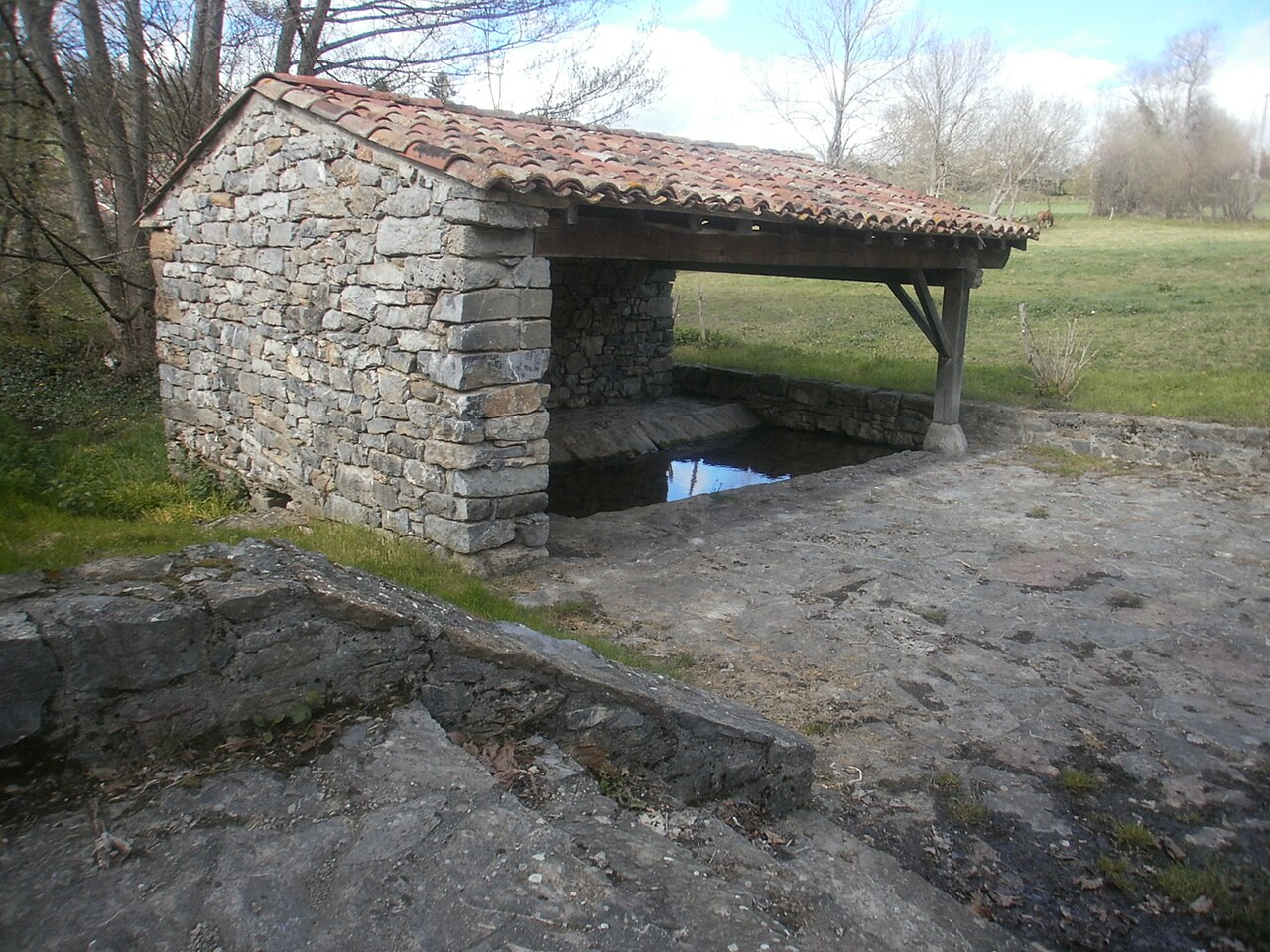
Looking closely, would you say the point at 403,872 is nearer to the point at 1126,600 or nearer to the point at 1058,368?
the point at 1126,600

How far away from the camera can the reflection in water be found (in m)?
10.7

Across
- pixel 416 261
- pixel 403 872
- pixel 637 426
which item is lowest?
pixel 637 426

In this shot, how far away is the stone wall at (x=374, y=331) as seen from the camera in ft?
19.8

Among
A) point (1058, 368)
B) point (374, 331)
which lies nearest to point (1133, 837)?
point (374, 331)

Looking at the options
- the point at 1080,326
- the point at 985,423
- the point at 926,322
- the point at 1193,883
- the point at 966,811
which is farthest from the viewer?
the point at 1080,326

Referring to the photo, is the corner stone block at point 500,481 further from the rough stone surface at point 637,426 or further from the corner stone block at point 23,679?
the rough stone surface at point 637,426

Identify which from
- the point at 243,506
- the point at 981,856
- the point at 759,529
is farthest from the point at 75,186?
the point at 981,856

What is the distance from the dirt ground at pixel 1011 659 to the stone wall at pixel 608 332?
16.5 feet

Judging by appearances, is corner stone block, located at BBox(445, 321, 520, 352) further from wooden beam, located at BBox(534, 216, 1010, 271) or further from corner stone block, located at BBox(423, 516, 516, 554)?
corner stone block, located at BBox(423, 516, 516, 554)

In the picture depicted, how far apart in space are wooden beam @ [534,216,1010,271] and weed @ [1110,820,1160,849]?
4691mm

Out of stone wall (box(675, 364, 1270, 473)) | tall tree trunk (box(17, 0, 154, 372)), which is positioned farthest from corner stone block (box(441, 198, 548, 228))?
tall tree trunk (box(17, 0, 154, 372))

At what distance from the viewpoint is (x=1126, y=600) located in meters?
6.20

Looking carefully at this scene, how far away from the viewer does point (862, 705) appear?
4.73 meters

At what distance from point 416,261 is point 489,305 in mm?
591
